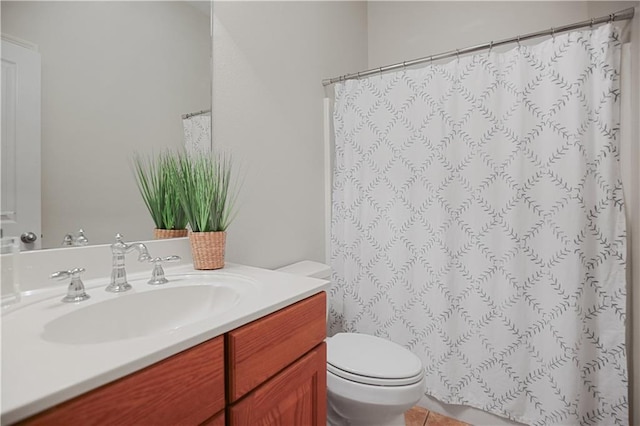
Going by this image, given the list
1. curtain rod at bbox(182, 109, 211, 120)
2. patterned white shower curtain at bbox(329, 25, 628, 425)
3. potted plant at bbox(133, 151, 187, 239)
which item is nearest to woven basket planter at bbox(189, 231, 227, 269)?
potted plant at bbox(133, 151, 187, 239)

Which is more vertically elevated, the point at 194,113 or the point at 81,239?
the point at 194,113

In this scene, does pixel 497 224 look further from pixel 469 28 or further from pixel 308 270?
pixel 469 28

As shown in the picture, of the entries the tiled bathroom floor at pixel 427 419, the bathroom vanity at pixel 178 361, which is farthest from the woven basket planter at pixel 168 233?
the tiled bathroom floor at pixel 427 419

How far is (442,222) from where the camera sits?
1578 mm

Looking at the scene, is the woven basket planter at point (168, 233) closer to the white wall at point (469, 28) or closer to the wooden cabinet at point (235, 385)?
the wooden cabinet at point (235, 385)

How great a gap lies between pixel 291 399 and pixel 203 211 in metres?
0.66

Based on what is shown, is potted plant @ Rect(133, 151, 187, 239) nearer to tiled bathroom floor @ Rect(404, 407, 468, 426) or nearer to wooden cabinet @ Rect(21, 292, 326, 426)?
wooden cabinet @ Rect(21, 292, 326, 426)

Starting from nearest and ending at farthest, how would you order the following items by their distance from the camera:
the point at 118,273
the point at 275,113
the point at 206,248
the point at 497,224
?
the point at 118,273
the point at 206,248
the point at 497,224
the point at 275,113

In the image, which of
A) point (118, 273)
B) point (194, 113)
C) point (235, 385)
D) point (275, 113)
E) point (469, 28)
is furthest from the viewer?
point (469, 28)

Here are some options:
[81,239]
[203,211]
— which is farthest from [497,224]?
[81,239]

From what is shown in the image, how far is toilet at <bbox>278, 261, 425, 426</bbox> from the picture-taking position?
1.15m

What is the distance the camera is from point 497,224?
4.80 ft

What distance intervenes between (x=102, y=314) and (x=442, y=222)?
1.42m

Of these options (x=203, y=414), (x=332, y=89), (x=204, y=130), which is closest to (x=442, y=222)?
(x=332, y=89)
